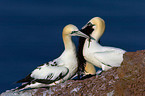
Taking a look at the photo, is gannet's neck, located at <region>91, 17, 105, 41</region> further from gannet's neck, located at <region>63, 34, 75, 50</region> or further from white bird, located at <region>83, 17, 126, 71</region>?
gannet's neck, located at <region>63, 34, 75, 50</region>

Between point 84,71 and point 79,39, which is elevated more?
point 79,39

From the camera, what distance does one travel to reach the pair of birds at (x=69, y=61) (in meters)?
16.0

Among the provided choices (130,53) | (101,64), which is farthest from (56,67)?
(130,53)

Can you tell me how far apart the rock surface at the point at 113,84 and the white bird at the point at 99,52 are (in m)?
0.60

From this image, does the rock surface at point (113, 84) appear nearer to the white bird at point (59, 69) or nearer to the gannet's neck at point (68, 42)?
the white bird at point (59, 69)

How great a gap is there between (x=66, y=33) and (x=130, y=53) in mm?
2627

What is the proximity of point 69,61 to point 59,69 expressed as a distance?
1.40 ft

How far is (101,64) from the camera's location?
16172 millimetres

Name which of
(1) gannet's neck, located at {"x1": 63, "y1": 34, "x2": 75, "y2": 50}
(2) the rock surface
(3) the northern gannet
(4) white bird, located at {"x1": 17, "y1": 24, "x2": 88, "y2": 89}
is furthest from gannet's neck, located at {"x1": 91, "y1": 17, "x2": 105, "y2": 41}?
(2) the rock surface

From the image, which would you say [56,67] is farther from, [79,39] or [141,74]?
[141,74]

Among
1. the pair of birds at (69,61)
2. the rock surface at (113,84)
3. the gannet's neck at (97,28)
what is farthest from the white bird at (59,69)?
the gannet's neck at (97,28)

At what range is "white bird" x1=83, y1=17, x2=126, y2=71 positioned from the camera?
16.0 meters

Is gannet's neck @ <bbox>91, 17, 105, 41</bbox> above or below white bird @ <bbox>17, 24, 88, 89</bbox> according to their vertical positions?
above

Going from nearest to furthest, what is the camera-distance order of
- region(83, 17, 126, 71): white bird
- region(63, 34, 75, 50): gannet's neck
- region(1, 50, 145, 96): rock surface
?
region(1, 50, 145, 96): rock surface, region(83, 17, 126, 71): white bird, region(63, 34, 75, 50): gannet's neck
